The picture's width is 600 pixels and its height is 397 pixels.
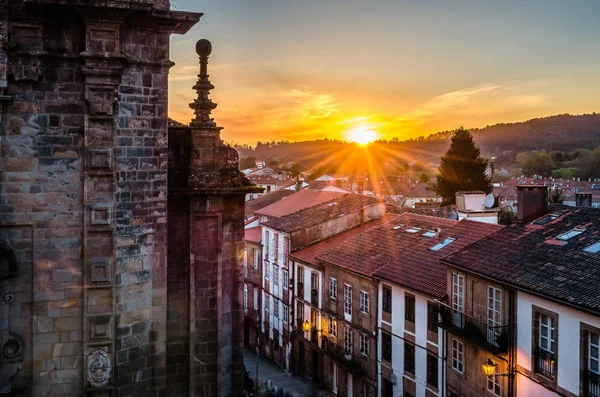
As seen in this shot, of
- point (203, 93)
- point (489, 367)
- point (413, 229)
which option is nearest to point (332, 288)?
point (413, 229)

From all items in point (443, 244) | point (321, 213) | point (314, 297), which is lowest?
point (314, 297)

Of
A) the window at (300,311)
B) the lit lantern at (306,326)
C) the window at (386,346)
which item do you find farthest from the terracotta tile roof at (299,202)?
the window at (386,346)

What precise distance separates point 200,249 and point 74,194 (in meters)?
2.29

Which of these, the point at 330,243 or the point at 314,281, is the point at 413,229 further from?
the point at 314,281

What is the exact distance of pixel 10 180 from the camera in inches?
324

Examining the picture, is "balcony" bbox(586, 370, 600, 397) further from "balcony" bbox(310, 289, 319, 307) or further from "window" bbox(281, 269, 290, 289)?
"window" bbox(281, 269, 290, 289)

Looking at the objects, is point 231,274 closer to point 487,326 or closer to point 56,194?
point 56,194

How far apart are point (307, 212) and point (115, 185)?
29.2 meters

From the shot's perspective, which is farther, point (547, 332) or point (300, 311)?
point (300, 311)

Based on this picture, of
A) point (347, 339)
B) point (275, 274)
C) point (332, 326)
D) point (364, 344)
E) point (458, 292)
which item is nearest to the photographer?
point (458, 292)

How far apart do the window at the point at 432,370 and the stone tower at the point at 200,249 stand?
14360 mm

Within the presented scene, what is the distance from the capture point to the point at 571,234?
19.0m

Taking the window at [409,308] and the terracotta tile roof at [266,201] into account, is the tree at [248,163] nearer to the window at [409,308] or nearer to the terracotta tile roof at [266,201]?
the terracotta tile roof at [266,201]

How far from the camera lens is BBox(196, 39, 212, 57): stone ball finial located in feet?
33.2
